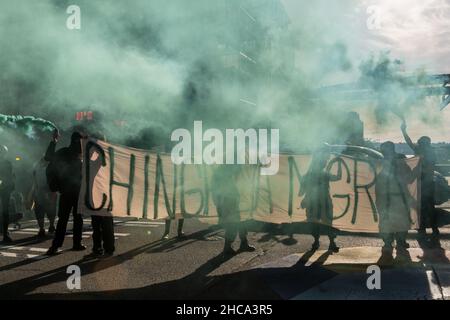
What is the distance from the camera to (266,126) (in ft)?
40.8

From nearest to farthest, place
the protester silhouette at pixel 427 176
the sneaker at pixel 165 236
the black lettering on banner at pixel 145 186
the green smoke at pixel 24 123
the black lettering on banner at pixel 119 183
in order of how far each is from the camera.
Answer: the black lettering on banner at pixel 119 183 → the black lettering on banner at pixel 145 186 → the protester silhouette at pixel 427 176 → the sneaker at pixel 165 236 → the green smoke at pixel 24 123

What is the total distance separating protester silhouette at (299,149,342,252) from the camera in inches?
237

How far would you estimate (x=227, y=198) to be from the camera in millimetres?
5922

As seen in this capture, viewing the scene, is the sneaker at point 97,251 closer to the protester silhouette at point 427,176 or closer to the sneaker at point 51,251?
the sneaker at point 51,251

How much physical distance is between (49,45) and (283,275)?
696 cm

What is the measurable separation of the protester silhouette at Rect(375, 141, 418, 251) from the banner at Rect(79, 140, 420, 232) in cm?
1

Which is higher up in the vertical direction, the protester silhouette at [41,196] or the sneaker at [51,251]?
the protester silhouette at [41,196]

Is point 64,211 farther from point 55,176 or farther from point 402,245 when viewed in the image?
point 402,245

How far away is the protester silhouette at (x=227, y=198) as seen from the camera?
19.4 ft

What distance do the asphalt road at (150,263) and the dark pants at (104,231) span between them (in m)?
0.20

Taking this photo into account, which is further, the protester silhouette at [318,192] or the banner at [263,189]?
the protester silhouette at [318,192]

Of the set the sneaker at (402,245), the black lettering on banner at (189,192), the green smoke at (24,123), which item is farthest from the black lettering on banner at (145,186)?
the green smoke at (24,123)

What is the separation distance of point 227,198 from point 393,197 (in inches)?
88.5
